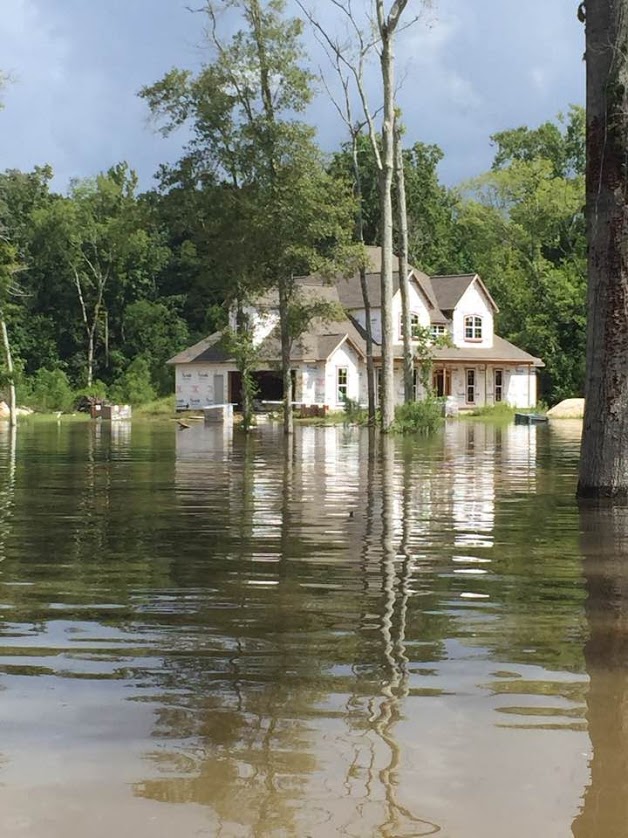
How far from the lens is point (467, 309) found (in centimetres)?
5978

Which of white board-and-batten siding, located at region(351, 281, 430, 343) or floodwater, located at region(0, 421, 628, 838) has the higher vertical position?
white board-and-batten siding, located at region(351, 281, 430, 343)

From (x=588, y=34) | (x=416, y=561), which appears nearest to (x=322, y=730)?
(x=416, y=561)

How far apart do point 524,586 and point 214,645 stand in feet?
8.66

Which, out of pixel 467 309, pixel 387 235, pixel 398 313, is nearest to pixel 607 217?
pixel 387 235

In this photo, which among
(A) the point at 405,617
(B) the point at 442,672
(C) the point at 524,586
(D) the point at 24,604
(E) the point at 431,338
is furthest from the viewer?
(E) the point at 431,338

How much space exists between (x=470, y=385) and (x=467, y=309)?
4.28m

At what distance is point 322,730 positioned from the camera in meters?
4.12

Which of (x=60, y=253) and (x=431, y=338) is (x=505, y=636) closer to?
(x=431, y=338)

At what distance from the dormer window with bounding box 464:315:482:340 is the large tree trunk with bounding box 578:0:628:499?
1916 inches

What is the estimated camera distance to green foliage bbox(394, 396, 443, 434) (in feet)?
115

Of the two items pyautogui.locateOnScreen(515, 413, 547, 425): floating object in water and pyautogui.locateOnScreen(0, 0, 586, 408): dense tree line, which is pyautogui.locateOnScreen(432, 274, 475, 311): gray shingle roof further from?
pyautogui.locateOnScreen(515, 413, 547, 425): floating object in water

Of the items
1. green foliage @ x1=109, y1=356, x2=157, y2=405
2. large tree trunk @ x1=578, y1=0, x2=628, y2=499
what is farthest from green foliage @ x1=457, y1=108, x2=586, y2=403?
large tree trunk @ x1=578, y1=0, x2=628, y2=499

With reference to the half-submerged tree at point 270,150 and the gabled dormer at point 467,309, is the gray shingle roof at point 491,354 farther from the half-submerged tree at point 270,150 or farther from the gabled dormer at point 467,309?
the half-submerged tree at point 270,150

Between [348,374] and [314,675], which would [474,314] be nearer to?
[348,374]
